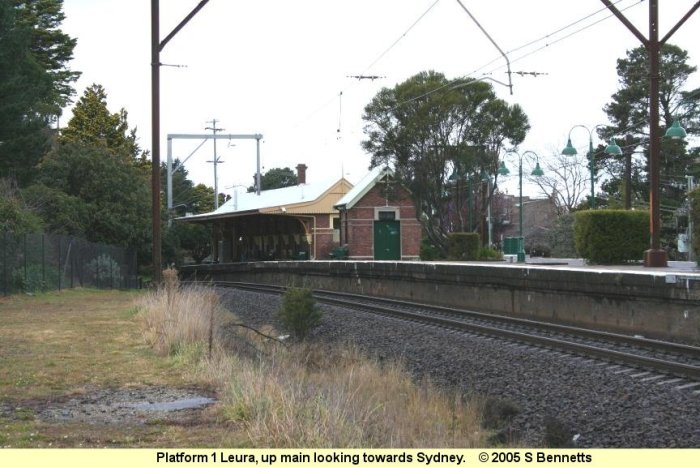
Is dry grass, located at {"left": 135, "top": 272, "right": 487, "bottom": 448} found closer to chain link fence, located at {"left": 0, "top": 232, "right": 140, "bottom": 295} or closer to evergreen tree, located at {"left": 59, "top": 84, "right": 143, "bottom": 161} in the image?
chain link fence, located at {"left": 0, "top": 232, "right": 140, "bottom": 295}

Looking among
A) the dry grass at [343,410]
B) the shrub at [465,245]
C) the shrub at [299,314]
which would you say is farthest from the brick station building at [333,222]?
the dry grass at [343,410]

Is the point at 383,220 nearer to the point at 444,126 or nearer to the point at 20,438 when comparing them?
the point at 444,126

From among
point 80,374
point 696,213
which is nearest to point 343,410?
point 80,374

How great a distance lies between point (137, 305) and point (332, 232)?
117 ft

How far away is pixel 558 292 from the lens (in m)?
19.2

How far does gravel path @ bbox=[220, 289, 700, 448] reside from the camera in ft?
26.6

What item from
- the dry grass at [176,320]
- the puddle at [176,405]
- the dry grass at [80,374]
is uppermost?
the dry grass at [176,320]

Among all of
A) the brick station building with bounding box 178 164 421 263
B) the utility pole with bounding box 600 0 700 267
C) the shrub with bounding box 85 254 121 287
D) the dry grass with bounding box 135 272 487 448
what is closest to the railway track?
the dry grass with bounding box 135 272 487 448

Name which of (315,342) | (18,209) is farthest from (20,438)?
(18,209)

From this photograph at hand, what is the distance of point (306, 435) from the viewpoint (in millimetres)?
6785

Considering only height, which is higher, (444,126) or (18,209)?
(444,126)

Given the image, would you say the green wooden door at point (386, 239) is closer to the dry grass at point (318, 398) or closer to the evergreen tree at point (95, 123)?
the evergreen tree at point (95, 123)

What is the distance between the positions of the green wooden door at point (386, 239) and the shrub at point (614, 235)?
24508 mm

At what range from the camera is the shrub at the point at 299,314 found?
18.3 meters
